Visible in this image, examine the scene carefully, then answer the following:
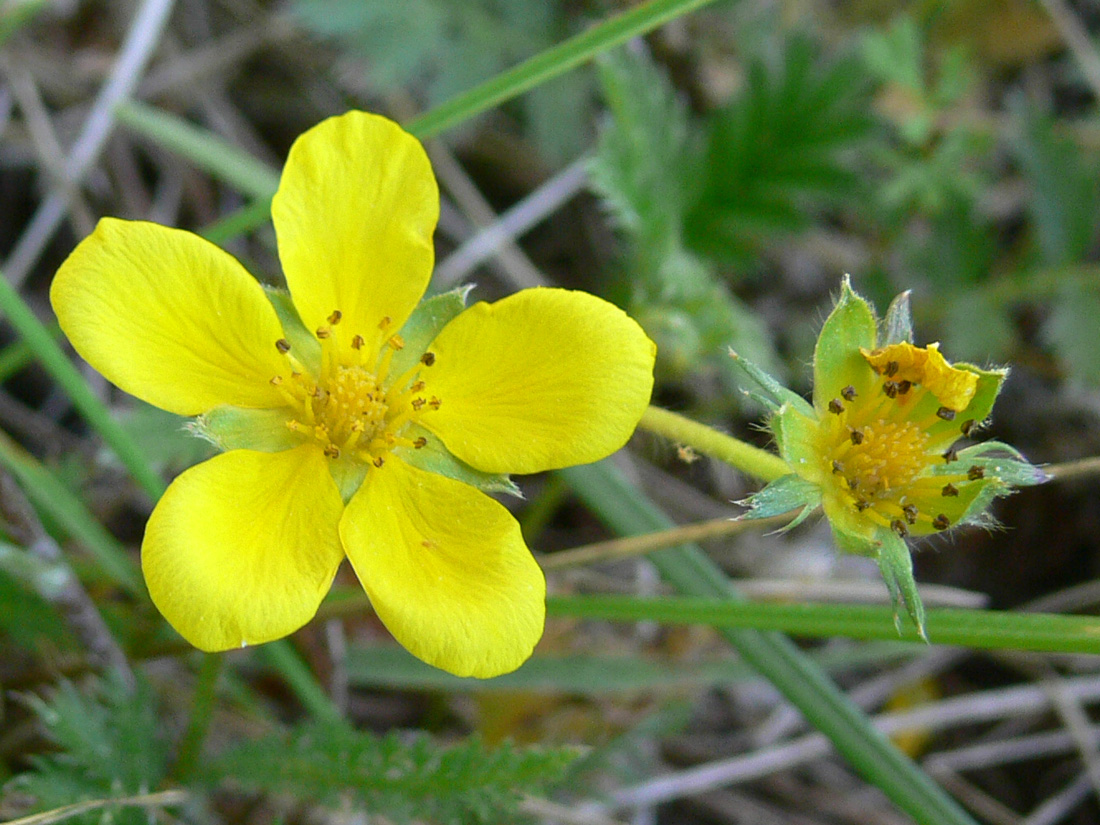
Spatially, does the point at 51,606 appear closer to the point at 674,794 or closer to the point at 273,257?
the point at 273,257

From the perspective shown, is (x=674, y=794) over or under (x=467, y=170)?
under

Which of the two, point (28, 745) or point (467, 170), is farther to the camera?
point (467, 170)

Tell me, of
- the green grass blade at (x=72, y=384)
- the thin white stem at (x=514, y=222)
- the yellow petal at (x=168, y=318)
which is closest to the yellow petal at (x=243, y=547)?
the yellow petal at (x=168, y=318)

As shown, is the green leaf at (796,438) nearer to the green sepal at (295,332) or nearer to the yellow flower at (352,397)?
the yellow flower at (352,397)

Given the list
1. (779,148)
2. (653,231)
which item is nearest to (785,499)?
(653,231)

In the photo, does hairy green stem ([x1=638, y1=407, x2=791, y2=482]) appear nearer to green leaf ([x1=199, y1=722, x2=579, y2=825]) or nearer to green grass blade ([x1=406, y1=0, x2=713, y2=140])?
green leaf ([x1=199, y1=722, x2=579, y2=825])

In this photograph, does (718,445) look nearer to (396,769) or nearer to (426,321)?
(426,321)

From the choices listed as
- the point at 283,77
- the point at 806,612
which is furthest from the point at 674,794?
the point at 283,77
